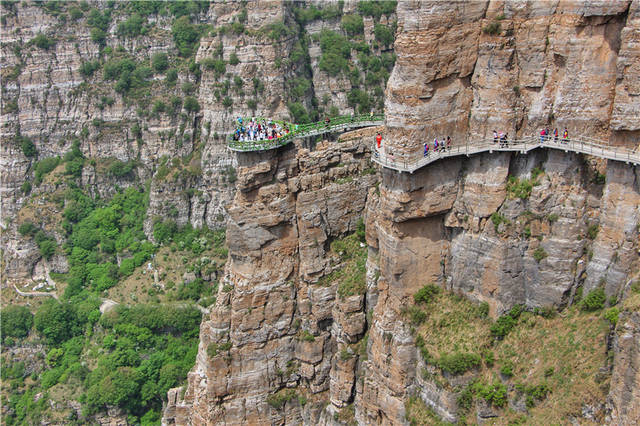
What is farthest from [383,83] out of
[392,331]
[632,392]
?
[632,392]

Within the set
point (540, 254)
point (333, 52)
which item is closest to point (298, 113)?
point (333, 52)

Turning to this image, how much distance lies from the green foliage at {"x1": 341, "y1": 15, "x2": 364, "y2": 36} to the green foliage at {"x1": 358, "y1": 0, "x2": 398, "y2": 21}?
4.62 ft

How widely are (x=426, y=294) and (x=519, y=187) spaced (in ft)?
31.4

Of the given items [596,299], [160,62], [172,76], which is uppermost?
[160,62]

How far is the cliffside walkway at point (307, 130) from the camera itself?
57.5 metres

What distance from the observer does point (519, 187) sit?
1788 inches

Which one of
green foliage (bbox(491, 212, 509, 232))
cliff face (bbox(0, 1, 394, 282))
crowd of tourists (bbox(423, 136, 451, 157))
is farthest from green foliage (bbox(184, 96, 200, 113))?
green foliage (bbox(491, 212, 509, 232))

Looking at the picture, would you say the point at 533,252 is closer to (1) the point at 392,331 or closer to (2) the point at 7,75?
(1) the point at 392,331

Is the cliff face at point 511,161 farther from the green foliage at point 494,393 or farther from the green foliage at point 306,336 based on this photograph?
the green foliage at point 306,336

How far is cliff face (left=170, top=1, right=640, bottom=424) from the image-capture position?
136ft

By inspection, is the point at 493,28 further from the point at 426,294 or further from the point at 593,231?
the point at 426,294

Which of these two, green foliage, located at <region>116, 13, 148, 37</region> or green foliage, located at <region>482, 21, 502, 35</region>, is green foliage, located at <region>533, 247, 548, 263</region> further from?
green foliage, located at <region>116, 13, 148, 37</region>

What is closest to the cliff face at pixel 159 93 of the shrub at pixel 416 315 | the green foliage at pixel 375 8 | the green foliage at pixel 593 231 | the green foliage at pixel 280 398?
the green foliage at pixel 375 8

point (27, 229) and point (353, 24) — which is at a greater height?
point (353, 24)
